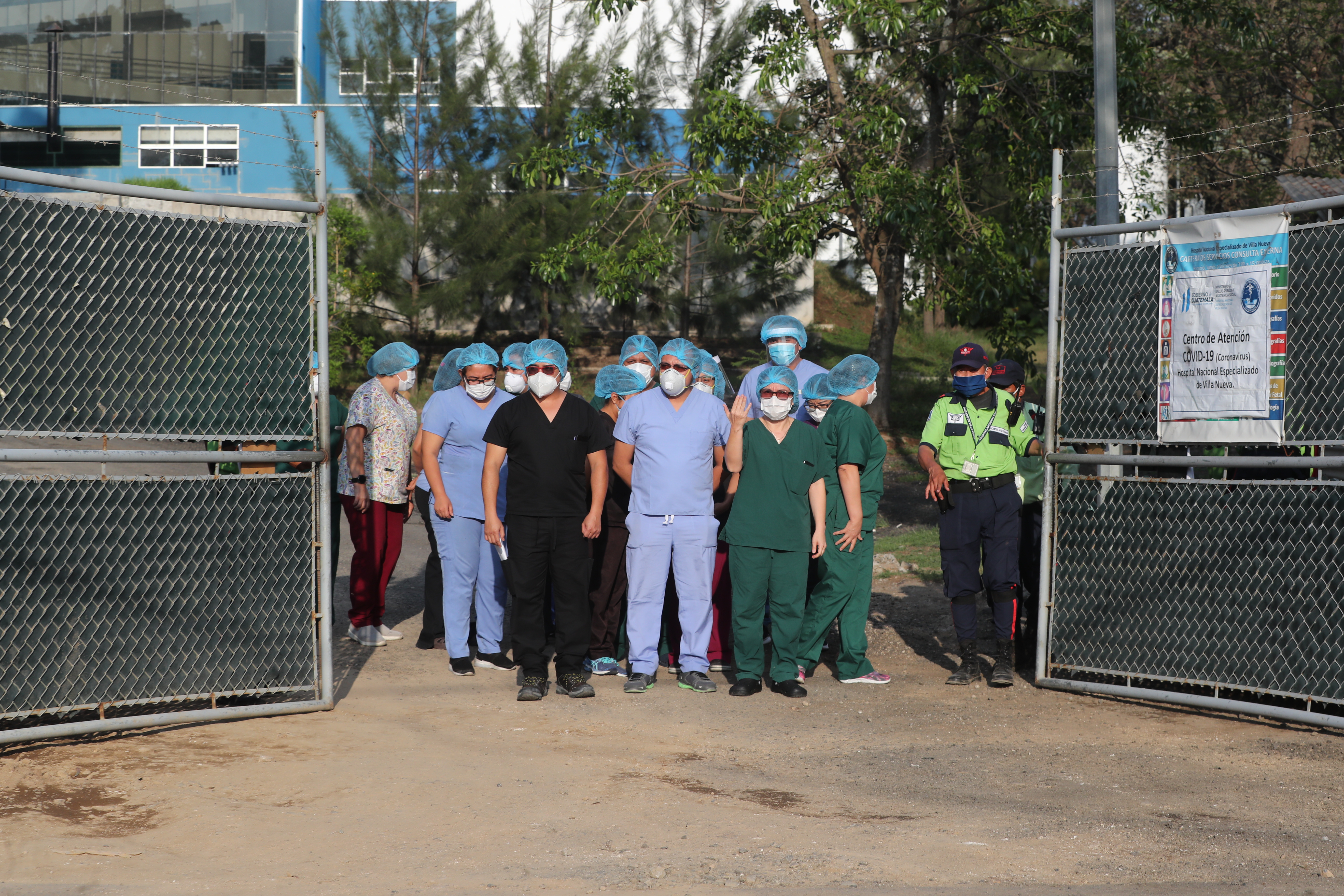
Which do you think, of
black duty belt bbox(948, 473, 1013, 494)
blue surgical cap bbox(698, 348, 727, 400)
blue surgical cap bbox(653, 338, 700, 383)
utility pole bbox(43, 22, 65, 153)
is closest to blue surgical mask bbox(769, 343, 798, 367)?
blue surgical cap bbox(698, 348, 727, 400)

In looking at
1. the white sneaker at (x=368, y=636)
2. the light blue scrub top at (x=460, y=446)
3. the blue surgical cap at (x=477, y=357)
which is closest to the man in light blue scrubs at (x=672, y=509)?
the light blue scrub top at (x=460, y=446)

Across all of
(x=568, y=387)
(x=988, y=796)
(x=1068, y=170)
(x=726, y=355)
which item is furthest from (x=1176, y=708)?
(x=726, y=355)

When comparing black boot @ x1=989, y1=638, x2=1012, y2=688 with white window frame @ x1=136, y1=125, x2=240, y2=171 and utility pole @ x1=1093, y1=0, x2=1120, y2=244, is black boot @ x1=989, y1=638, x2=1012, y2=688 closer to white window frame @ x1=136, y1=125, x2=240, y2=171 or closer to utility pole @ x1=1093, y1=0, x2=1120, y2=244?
utility pole @ x1=1093, y1=0, x2=1120, y2=244

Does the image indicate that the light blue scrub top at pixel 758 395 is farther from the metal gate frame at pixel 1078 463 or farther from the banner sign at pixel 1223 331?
the banner sign at pixel 1223 331

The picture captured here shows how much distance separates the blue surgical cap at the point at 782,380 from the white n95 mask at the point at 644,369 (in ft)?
→ 2.85

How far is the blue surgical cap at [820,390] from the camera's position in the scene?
7.41m

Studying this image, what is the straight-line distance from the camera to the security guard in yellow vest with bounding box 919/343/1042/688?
7039mm

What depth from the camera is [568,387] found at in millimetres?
7969

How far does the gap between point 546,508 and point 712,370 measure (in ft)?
7.18

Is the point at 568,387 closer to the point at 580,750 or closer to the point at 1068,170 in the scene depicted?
the point at 580,750

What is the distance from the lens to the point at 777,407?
6895 millimetres

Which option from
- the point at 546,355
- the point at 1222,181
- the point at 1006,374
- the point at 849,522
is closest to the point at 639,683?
the point at 849,522

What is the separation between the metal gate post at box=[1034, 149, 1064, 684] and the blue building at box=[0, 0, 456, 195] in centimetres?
2236

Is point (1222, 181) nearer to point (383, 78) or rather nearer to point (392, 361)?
point (392, 361)
